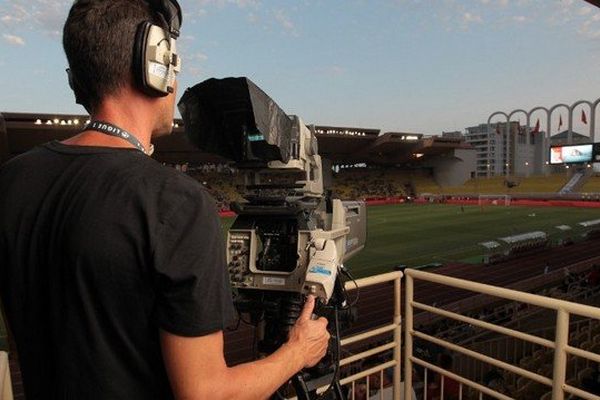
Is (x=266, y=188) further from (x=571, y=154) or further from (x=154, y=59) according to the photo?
(x=571, y=154)

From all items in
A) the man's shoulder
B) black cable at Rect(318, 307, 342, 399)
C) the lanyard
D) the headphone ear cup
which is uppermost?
the headphone ear cup

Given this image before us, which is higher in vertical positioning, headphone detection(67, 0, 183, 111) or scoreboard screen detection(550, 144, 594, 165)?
scoreboard screen detection(550, 144, 594, 165)

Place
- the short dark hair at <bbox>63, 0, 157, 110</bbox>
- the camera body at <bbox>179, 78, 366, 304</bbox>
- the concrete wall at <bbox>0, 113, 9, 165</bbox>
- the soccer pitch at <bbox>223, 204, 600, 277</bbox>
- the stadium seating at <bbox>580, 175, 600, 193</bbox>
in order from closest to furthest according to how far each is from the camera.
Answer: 1. the short dark hair at <bbox>63, 0, 157, 110</bbox>
2. the camera body at <bbox>179, 78, 366, 304</bbox>
3. the soccer pitch at <bbox>223, 204, 600, 277</bbox>
4. the concrete wall at <bbox>0, 113, 9, 165</bbox>
5. the stadium seating at <bbox>580, 175, 600, 193</bbox>

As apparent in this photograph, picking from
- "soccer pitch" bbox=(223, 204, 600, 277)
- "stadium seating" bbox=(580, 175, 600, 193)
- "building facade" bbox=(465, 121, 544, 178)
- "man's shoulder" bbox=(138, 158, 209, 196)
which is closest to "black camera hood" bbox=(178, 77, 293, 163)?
"man's shoulder" bbox=(138, 158, 209, 196)

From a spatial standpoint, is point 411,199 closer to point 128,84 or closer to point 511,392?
point 511,392

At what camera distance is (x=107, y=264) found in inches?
32.1

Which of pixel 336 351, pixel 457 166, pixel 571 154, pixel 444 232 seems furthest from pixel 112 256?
pixel 457 166

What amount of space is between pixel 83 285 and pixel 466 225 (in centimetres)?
2539

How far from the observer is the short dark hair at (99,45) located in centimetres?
95

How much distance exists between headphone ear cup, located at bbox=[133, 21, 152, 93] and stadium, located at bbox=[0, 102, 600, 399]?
0.39 m

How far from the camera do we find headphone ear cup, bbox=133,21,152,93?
0.97 metres

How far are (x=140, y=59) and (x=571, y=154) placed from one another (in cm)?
4808

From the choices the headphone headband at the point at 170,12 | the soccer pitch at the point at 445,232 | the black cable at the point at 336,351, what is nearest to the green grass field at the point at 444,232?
the soccer pitch at the point at 445,232

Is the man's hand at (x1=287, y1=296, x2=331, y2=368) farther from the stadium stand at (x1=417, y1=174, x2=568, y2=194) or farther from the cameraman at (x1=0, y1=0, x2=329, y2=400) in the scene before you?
the stadium stand at (x1=417, y1=174, x2=568, y2=194)
